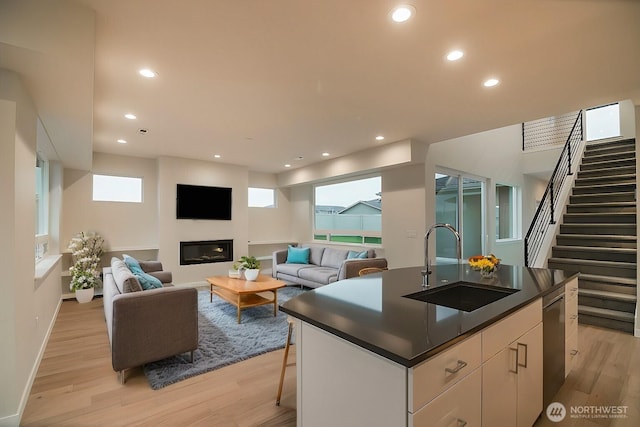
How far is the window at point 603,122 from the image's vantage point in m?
6.18

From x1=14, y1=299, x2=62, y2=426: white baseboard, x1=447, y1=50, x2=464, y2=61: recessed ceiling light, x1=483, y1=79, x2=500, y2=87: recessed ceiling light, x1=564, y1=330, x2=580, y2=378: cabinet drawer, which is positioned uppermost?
x1=447, y1=50, x2=464, y2=61: recessed ceiling light

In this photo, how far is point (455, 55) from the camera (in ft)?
7.66

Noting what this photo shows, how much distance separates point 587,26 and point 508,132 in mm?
5476

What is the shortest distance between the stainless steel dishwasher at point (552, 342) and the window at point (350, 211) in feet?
12.4

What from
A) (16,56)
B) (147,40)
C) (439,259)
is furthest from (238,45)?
(439,259)

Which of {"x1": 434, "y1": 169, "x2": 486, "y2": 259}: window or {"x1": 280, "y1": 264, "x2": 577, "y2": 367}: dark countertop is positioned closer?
{"x1": 280, "y1": 264, "x2": 577, "y2": 367}: dark countertop

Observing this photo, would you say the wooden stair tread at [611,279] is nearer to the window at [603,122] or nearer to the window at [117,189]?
the window at [603,122]

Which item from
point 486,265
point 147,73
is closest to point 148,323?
point 147,73

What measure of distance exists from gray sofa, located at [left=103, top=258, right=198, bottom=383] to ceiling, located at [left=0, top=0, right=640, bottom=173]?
68.7 inches

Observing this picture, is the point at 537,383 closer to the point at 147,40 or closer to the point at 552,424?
the point at 552,424

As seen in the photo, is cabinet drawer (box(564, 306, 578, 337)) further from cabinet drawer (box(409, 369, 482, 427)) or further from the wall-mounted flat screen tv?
the wall-mounted flat screen tv

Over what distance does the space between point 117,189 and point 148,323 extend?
437 cm

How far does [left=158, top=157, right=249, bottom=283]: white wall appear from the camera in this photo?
5.90 meters

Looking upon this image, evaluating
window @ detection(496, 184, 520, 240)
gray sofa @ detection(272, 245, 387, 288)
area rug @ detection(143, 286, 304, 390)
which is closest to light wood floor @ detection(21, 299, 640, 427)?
area rug @ detection(143, 286, 304, 390)
